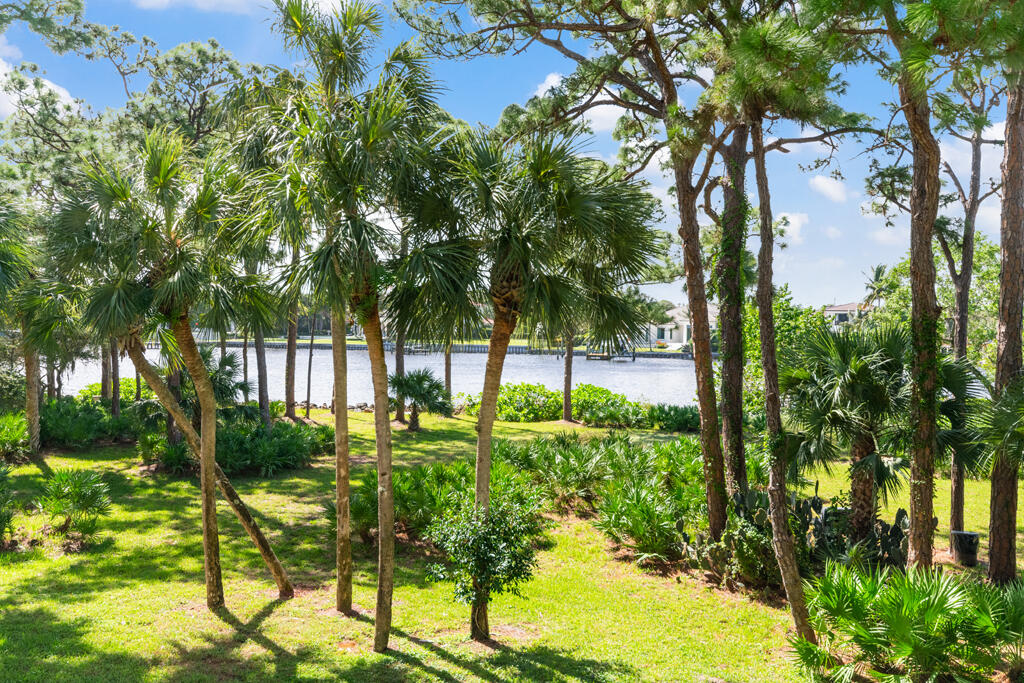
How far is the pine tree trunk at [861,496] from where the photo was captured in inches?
371

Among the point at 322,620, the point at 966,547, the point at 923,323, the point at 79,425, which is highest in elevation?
the point at 923,323

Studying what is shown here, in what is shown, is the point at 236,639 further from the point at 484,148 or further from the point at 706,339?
the point at 706,339

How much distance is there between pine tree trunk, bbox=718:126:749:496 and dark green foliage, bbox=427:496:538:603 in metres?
4.69

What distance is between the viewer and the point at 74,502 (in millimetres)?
10328

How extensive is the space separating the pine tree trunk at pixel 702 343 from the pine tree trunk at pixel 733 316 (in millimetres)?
577

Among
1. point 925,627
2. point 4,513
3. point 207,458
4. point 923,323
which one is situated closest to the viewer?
point 925,627

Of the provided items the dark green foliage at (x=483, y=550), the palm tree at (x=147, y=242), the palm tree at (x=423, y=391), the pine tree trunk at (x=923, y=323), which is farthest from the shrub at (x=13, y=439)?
the pine tree trunk at (x=923, y=323)

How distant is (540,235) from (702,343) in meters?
4.20

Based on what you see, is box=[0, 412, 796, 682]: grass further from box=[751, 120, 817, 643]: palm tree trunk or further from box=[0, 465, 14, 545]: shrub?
box=[751, 120, 817, 643]: palm tree trunk

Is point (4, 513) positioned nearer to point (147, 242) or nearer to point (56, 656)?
point (56, 656)

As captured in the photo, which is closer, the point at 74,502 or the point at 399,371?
the point at 74,502

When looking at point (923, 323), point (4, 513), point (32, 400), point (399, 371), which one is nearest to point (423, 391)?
point (399, 371)

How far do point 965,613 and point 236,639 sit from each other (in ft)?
22.8

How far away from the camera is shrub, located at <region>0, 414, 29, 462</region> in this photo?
15219 millimetres
